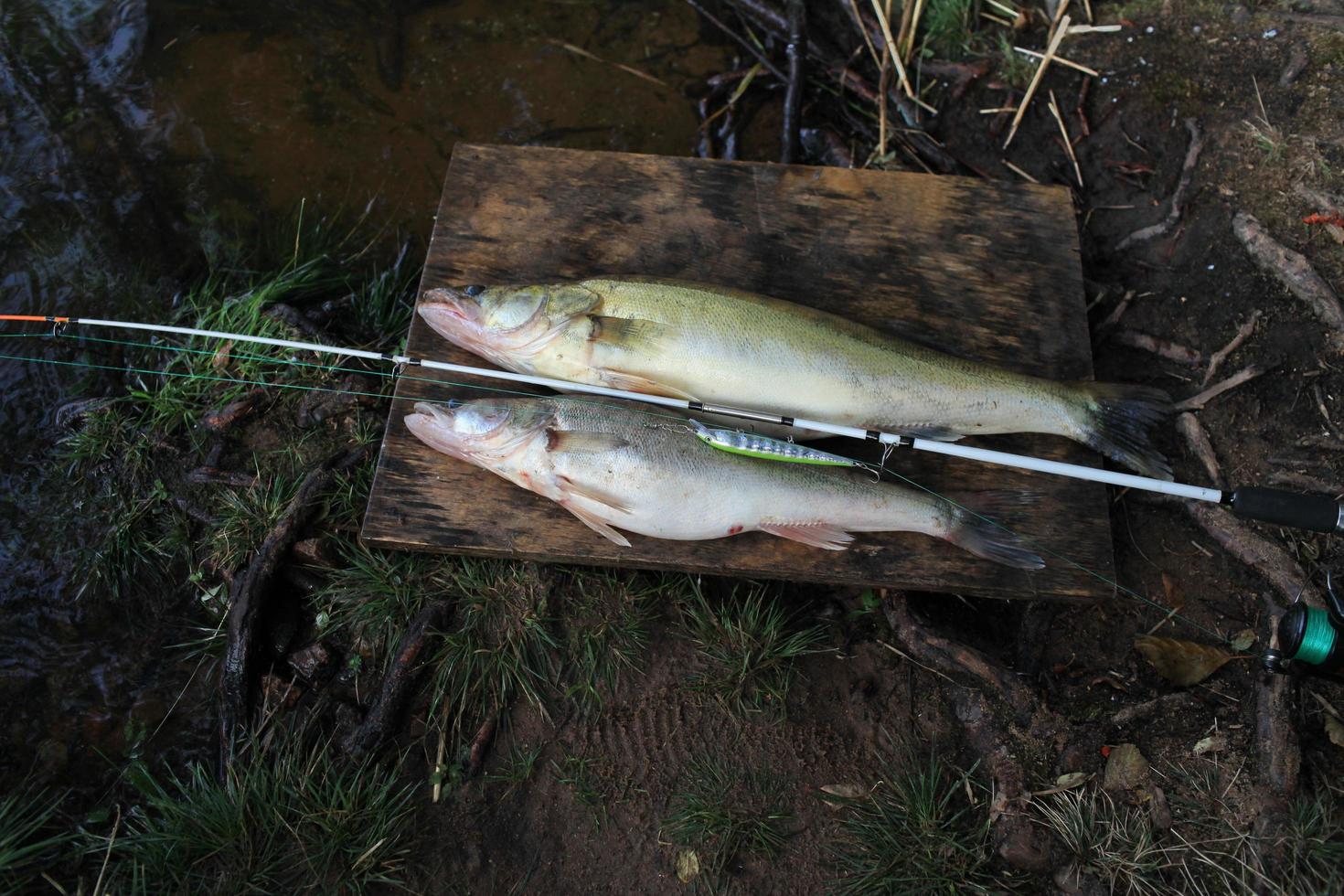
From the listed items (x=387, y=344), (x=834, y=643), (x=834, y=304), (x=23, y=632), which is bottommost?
(x=23, y=632)

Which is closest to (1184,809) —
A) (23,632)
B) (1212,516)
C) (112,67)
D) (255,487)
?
(1212,516)

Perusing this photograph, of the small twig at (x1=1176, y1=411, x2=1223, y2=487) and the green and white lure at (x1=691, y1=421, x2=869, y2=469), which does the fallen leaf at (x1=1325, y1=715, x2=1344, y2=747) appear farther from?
the green and white lure at (x1=691, y1=421, x2=869, y2=469)

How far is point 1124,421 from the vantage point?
364cm

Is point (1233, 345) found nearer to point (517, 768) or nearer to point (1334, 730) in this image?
point (1334, 730)

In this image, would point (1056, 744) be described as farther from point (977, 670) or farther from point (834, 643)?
point (834, 643)

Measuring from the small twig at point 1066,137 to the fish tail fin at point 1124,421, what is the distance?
1807 mm

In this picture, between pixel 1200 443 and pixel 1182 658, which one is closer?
pixel 1182 658

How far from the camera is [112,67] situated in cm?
554

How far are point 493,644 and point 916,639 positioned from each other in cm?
→ 188

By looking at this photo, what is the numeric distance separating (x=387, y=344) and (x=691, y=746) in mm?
2666

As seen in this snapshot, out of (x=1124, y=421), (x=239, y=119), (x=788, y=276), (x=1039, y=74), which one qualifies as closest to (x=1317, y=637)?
(x=1124, y=421)

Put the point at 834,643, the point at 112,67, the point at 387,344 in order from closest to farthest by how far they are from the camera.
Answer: the point at 834,643
the point at 387,344
the point at 112,67

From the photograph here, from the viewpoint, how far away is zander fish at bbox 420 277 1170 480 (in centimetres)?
354

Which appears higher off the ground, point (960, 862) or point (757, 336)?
point (757, 336)
